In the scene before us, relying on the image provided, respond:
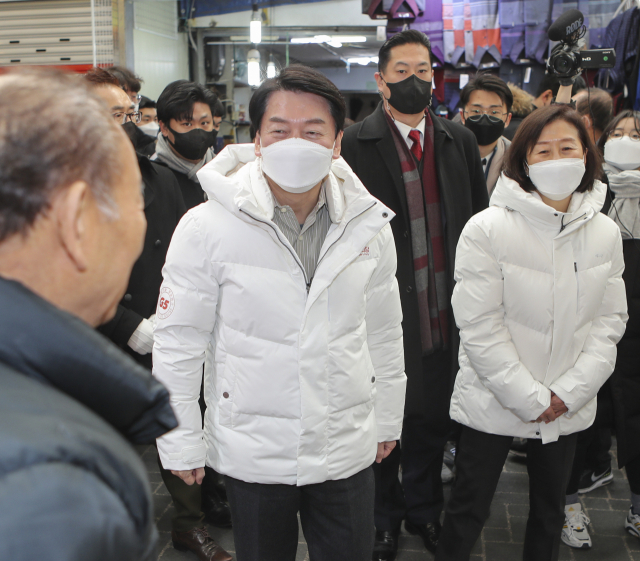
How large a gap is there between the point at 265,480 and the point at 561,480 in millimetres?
1306

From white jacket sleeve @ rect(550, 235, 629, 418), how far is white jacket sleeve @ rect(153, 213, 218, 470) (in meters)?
1.40

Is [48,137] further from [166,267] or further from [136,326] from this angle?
[136,326]

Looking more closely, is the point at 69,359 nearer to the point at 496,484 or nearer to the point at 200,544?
the point at 496,484

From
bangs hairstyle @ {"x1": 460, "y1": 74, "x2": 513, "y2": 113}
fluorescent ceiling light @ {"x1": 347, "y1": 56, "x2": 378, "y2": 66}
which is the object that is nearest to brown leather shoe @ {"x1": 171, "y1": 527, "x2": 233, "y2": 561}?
bangs hairstyle @ {"x1": 460, "y1": 74, "x2": 513, "y2": 113}

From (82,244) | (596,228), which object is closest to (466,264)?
(596,228)

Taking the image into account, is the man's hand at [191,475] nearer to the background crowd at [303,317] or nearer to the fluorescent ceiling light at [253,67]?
the background crowd at [303,317]

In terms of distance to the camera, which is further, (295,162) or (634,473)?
(634,473)

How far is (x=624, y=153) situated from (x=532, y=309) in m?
1.38

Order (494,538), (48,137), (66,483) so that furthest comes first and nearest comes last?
(494,538), (48,137), (66,483)

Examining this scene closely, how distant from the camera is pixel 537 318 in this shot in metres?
2.39

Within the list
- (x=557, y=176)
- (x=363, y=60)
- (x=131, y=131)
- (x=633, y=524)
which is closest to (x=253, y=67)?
(x=363, y=60)

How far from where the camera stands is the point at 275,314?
70.5 inches

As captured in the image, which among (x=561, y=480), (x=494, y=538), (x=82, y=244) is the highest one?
(x=82, y=244)

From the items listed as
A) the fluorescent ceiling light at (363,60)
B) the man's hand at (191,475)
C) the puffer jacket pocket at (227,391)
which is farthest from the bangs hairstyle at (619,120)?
the fluorescent ceiling light at (363,60)
